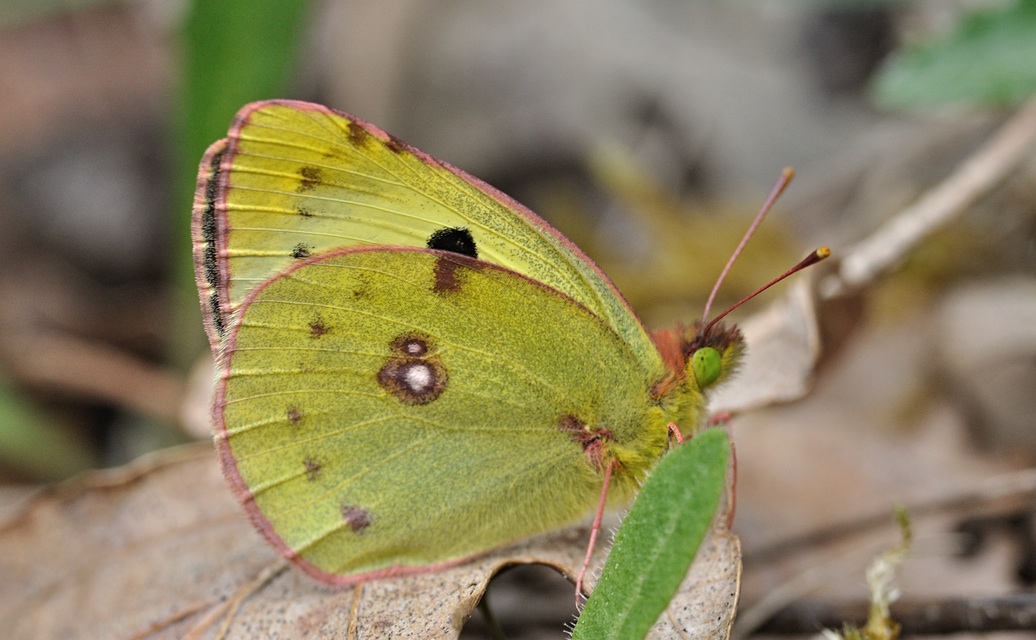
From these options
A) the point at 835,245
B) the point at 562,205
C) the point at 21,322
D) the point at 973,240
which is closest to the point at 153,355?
the point at 21,322

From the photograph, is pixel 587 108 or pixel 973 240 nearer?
pixel 973 240

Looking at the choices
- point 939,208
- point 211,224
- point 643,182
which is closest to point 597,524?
point 211,224

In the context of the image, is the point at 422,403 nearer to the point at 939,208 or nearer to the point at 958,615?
the point at 958,615

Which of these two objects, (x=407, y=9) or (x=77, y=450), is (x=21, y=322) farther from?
(x=407, y=9)

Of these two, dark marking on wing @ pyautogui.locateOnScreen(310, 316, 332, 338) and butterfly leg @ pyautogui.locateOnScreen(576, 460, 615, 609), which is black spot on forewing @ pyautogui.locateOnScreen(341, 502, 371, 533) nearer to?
dark marking on wing @ pyautogui.locateOnScreen(310, 316, 332, 338)

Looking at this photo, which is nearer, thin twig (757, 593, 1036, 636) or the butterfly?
thin twig (757, 593, 1036, 636)

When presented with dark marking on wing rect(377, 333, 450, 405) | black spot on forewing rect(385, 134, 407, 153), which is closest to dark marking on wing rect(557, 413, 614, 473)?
dark marking on wing rect(377, 333, 450, 405)
